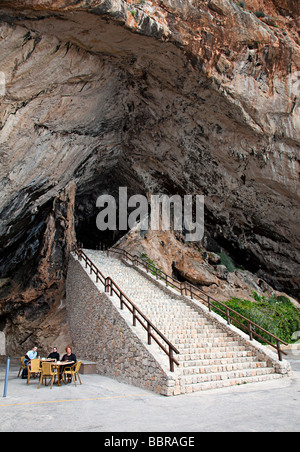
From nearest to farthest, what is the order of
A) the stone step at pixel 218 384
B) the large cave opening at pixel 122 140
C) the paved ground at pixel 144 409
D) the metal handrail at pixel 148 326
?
the paved ground at pixel 144 409, the stone step at pixel 218 384, the metal handrail at pixel 148 326, the large cave opening at pixel 122 140

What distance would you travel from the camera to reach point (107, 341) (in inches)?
360

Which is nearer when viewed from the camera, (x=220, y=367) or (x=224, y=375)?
(x=224, y=375)

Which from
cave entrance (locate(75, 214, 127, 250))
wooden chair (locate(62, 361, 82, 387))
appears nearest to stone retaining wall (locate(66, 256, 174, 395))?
wooden chair (locate(62, 361, 82, 387))

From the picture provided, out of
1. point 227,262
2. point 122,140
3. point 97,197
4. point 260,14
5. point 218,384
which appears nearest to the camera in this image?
point 218,384

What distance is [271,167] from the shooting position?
597 inches

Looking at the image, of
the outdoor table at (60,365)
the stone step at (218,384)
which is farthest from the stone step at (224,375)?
the outdoor table at (60,365)

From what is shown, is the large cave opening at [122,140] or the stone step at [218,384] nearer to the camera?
the stone step at [218,384]

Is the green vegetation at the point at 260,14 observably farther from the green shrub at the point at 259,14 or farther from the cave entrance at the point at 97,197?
the cave entrance at the point at 97,197

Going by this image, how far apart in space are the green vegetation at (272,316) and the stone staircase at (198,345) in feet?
11.0

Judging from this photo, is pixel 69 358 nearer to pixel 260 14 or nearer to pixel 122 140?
pixel 122 140

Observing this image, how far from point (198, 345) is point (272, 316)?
295 inches

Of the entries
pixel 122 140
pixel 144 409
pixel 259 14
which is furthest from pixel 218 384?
pixel 259 14

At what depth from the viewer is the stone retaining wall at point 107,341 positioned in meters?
6.85

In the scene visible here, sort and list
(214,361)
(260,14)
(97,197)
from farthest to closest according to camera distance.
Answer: (97,197)
(260,14)
(214,361)
